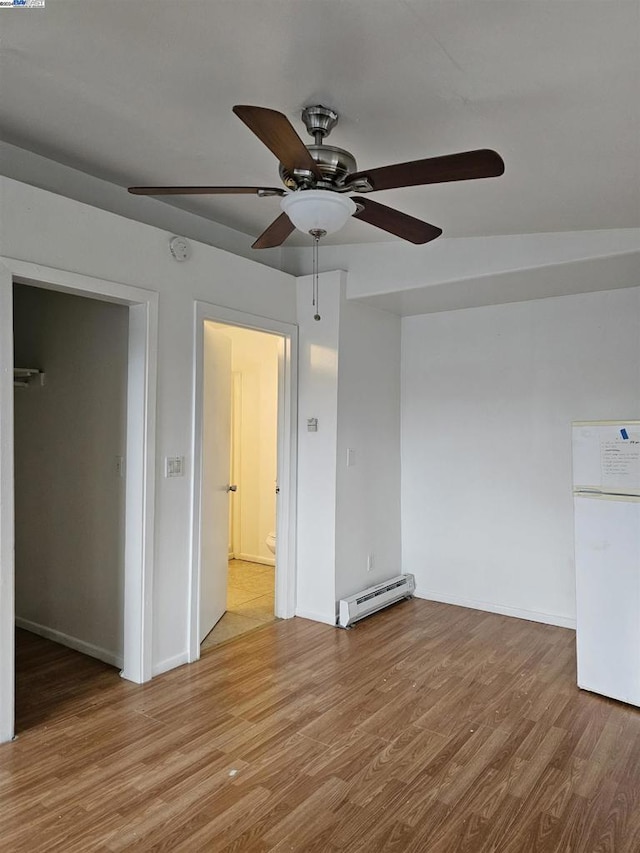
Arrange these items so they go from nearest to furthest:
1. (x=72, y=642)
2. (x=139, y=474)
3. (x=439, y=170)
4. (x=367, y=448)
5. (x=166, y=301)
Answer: (x=439, y=170)
(x=139, y=474)
(x=166, y=301)
(x=72, y=642)
(x=367, y=448)

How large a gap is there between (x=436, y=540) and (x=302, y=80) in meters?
3.51

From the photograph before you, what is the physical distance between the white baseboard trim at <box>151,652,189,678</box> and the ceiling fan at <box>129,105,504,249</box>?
243cm

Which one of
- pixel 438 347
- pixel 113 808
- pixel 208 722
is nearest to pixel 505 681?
pixel 208 722

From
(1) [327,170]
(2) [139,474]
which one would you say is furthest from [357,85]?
(2) [139,474]

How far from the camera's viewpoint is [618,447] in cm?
290

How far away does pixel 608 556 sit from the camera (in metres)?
2.89

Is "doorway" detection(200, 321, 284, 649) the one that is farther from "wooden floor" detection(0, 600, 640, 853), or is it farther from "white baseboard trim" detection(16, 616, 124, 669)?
"wooden floor" detection(0, 600, 640, 853)

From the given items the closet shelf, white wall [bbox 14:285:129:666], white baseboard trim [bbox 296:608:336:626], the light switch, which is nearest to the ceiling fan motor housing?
white wall [bbox 14:285:129:666]

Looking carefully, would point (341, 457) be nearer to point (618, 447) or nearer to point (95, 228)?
point (618, 447)

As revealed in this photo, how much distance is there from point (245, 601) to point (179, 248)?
2756 mm

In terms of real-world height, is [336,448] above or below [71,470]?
above

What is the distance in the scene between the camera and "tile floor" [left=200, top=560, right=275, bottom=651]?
3.84 metres

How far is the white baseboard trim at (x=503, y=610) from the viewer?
397 centimetres

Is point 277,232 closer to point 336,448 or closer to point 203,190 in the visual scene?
point 203,190
